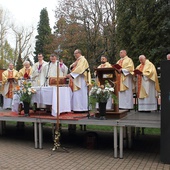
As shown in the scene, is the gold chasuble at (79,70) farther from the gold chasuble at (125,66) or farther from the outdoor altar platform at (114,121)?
the gold chasuble at (125,66)

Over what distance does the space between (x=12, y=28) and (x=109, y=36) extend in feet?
95.2

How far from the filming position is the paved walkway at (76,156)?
6.65 m

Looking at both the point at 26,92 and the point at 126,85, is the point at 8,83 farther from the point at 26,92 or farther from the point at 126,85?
the point at 126,85

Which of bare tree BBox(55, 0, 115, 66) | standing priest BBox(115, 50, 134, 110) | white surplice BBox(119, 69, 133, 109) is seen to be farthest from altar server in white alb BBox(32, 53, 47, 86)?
bare tree BBox(55, 0, 115, 66)

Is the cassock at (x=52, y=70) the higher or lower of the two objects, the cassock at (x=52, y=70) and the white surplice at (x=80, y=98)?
the higher

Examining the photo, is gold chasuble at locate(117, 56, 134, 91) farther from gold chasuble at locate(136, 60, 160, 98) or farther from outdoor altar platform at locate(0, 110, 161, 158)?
outdoor altar platform at locate(0, 110, 161, 158)

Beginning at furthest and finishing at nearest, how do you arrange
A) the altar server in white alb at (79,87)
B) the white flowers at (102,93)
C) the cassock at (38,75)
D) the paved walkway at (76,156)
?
the cassock at (38,75) → the altar server in white alb at (79,87) → the white flowers at (102,93) → the paved walkway at (76,156)

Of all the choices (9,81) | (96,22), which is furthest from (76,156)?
(96,22)

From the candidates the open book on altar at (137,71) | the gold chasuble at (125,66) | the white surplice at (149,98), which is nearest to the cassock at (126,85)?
the gold chasuble at (125,66)

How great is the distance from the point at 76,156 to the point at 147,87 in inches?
144

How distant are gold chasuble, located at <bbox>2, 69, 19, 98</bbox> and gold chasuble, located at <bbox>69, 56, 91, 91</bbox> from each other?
340 cm

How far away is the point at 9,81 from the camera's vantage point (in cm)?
1229

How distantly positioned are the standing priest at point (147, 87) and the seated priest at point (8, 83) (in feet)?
16.8

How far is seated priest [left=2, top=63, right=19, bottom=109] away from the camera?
12.2 metres
